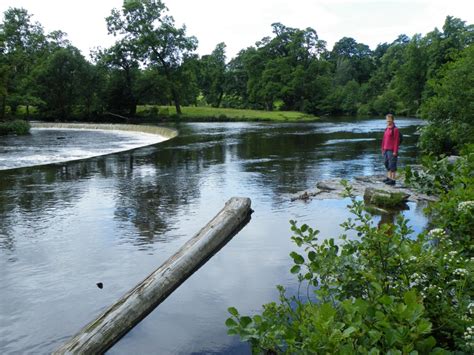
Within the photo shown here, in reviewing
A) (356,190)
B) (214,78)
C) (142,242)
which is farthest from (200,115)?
(142,242)

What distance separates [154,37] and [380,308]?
6258 centimetres

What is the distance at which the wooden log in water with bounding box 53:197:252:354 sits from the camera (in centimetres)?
446

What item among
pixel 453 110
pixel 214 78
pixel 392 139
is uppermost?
pixel 214 78

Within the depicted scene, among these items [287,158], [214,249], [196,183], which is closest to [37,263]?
[214,249]

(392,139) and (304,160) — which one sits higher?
(392,139)

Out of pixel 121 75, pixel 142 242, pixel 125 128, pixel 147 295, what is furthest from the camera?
pixel 121 75

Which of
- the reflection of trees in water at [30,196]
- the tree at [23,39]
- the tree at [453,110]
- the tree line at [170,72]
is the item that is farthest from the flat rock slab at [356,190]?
the tree at [23,39]

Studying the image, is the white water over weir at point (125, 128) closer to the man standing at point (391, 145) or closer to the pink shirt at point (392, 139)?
the man standing at point (391, 145)

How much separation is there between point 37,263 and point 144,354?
3318 millimetres

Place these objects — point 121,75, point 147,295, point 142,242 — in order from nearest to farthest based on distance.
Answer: point 147,295
point 142,242
point 121,75

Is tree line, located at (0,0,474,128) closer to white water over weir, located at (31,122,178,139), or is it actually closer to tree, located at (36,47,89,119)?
tree, located at (36,47,89,119)

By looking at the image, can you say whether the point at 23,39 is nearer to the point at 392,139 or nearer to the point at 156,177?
the point at 156,177

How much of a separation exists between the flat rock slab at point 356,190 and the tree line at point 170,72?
39.3 m

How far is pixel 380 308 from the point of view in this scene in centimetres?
252
